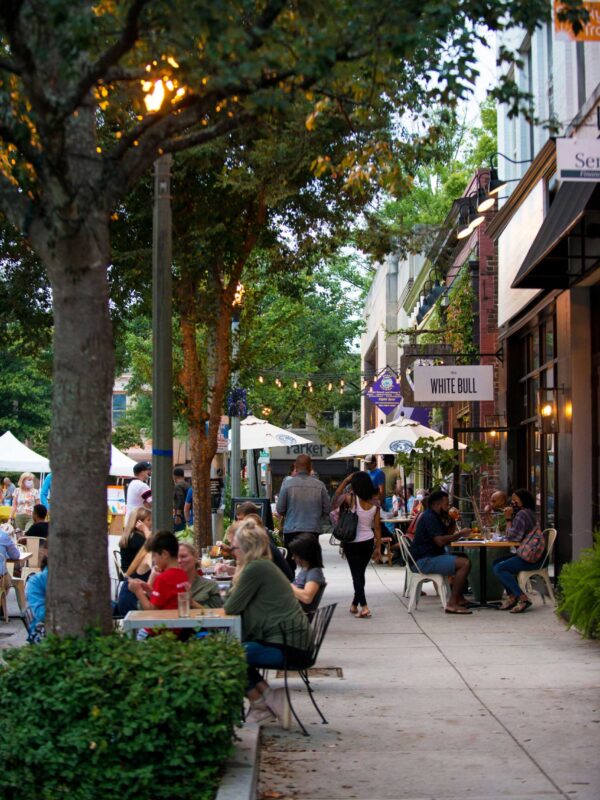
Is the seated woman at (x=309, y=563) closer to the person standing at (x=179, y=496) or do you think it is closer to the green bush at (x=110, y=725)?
the green bush at (x=110, y=725)

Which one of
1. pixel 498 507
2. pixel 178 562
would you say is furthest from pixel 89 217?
pixel 498 507

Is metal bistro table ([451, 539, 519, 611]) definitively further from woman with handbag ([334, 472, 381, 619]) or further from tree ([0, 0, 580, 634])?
tree ([0, 0, 580, 634])

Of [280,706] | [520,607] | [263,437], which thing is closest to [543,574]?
[520,607]

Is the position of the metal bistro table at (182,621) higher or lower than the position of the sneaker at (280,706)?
higher

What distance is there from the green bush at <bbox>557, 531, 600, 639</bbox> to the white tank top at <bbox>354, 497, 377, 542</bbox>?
11.3 ft

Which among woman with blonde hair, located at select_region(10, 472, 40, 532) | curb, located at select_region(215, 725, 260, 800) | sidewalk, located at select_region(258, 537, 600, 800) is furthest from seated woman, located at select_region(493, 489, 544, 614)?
woman with blonde hair, located at select_region(10, 472, 40, 532)

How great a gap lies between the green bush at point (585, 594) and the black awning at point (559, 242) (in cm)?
350

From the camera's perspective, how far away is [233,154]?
53.3 ft

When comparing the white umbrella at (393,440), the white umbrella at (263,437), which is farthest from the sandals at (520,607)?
the white umbrella at (263,437)

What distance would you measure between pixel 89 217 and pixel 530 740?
4.46m

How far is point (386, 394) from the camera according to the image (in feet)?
107

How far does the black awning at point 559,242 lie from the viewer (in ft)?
42.8

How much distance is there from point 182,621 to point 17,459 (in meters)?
19.4

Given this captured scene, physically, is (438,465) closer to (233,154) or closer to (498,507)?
(498,507)
